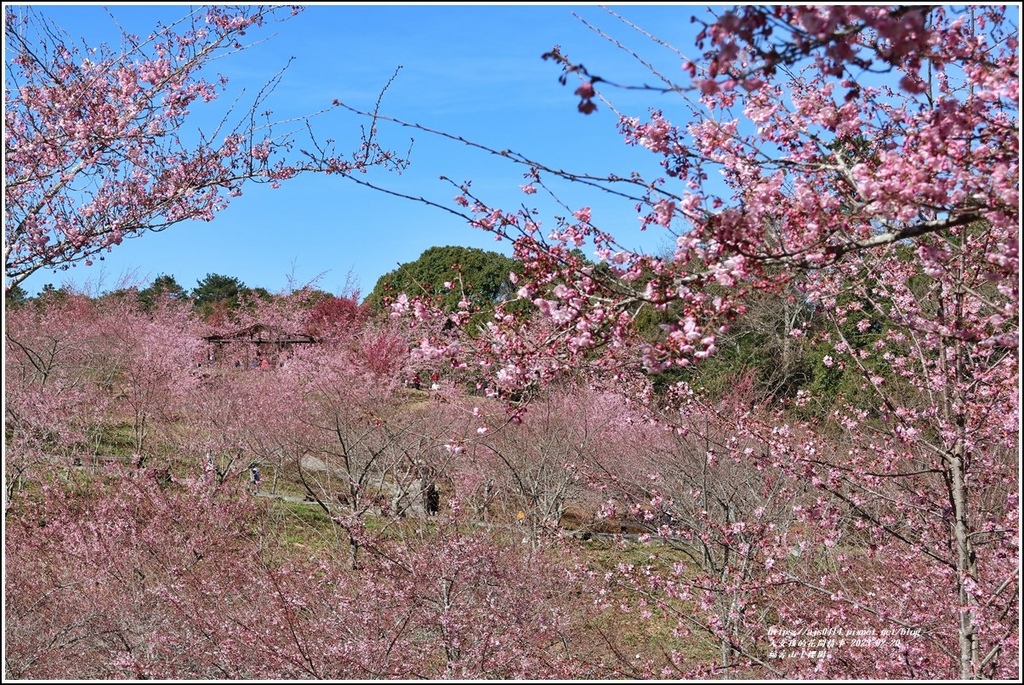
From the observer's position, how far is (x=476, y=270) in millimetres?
19375

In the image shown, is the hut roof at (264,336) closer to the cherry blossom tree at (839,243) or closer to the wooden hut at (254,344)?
the wooden hut at (254,344)

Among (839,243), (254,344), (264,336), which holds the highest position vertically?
(264,336)

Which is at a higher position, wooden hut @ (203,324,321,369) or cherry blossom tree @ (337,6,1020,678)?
wooden hut @ (203,324,321,369)

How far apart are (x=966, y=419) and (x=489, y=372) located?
2.39 metres

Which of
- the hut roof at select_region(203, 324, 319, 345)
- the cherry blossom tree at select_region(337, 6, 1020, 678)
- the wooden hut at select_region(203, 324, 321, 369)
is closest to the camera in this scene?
the cherry blossom tree at select_region(337, 6, 1020, 678)

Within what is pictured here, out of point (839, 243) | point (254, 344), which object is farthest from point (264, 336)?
point (839, 243)

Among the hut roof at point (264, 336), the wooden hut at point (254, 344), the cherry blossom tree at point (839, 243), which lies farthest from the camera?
the hut roof at point (264, 336)

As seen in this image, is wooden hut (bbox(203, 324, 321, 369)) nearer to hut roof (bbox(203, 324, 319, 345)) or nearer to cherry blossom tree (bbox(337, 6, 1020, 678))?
hut roof (bbox(203, 324, 319, 345))

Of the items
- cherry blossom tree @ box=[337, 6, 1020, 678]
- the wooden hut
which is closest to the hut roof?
the wooden hut

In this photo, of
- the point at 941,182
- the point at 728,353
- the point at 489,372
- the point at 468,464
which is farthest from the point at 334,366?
the point at 941,182

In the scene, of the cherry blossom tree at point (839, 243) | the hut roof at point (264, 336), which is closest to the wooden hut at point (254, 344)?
the hut roof at point (264, 336)

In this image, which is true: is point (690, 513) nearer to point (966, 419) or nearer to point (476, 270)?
point (966, 419)

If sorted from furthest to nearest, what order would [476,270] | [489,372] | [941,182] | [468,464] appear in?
[476,270] → [468,464] → [489,372] → [941,182]

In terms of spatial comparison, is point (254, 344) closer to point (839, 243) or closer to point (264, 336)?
point (264, 336)
